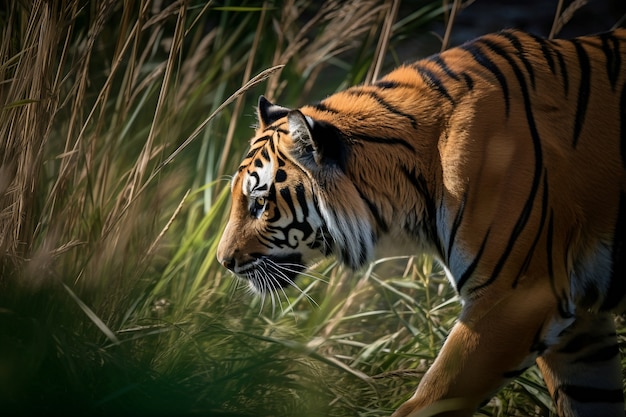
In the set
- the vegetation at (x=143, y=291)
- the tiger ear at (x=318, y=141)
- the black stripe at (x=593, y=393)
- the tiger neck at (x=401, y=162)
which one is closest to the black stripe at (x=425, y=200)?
the tiger neck at (x=401, y=162)

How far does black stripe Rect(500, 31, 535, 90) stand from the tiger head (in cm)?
65

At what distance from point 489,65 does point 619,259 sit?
763 mm

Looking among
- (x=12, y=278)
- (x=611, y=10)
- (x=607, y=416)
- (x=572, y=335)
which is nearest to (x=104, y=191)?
(x=12, y=278)

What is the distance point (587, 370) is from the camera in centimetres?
313

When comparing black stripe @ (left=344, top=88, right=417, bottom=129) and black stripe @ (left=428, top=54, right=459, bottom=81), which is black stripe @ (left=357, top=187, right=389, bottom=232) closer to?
black stripe @ (left=344, top=88, right=417, bottom=129)

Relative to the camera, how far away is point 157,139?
12.7 ft

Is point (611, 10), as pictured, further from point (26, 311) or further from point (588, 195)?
point (26, 311)

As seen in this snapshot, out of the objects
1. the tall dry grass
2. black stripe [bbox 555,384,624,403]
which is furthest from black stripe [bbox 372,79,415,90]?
black stripe [bbox 555,384,624,403]

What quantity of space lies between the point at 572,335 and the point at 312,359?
3.06ft

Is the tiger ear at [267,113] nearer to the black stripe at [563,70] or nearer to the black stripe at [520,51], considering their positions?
the black stripe at [520,51]

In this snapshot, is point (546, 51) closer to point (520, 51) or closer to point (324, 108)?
point (520, 51)

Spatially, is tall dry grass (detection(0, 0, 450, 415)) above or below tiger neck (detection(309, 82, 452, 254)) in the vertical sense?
below

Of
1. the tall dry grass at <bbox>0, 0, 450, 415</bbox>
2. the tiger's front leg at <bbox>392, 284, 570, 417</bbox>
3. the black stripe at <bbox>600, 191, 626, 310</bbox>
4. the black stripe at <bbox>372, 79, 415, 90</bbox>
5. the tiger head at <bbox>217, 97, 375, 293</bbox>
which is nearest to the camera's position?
the tall dry grass at <bbox>0, 0, 450, 415</bbox>

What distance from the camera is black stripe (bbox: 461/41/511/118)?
112 inches
